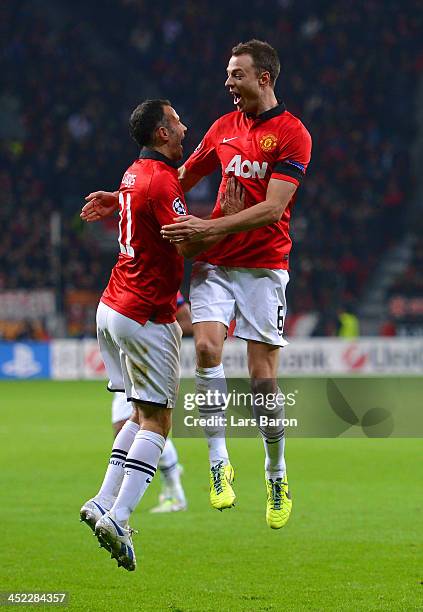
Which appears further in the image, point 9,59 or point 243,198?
point 9,59

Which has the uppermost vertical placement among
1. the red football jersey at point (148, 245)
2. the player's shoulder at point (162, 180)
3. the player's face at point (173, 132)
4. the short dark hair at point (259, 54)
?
the short dark hair at point (259, 54)

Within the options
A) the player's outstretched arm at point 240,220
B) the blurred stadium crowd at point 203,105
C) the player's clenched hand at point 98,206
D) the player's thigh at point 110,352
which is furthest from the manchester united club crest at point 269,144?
the blurred stadium crowd at point 203,105

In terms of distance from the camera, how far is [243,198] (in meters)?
6.59

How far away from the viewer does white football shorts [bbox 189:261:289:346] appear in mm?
6770

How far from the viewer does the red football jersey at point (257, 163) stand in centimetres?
655

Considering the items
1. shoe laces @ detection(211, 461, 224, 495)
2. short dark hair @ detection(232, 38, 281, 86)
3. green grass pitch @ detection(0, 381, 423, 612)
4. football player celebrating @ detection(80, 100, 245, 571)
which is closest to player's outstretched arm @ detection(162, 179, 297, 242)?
football player celebrating @ detection(80, 100, 245, 571)

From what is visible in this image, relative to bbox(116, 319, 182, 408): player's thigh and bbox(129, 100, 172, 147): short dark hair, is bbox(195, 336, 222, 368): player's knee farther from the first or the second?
bbox(129, 100, 172, 147): short dark hair

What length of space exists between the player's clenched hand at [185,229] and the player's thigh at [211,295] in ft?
2.21

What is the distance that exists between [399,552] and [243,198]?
3.32m

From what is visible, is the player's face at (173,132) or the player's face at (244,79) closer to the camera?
the player's face at (173,132)

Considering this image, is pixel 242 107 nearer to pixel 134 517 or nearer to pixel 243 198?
pixel 243 198

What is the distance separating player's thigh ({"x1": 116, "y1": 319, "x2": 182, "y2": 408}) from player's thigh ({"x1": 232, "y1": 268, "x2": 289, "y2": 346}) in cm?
56

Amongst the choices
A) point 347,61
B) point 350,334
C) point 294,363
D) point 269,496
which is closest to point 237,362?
A: point 294,363

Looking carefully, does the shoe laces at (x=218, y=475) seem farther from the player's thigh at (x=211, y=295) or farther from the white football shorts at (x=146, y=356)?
the player's thigh at (x=211, y=295)
